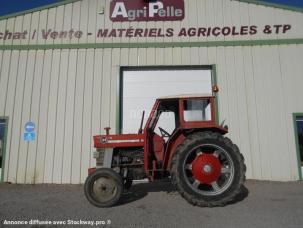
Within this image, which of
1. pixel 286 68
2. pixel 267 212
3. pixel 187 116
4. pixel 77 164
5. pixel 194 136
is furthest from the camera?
pixel 286 68

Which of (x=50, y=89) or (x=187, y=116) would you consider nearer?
(x=187, y=116)

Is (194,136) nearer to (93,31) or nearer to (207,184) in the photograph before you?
(207,184)

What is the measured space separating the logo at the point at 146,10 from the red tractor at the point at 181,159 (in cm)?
464

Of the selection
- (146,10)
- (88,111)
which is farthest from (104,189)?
(146,10)

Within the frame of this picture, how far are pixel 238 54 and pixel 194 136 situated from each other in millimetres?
5062

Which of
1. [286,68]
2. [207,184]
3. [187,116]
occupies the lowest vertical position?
[207,184]

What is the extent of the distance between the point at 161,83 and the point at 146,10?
2748mm

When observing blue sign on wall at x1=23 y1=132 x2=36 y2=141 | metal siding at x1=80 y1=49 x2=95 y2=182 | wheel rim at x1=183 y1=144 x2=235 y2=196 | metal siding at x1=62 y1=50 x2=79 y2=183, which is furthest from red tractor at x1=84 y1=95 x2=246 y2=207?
blue sign on wall at x1=23 y1=132 x2=36 y2=141

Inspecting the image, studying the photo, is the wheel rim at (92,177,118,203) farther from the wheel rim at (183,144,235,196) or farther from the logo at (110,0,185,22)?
the logo at (110,0,185,22)

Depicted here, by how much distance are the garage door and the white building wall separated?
362 mm

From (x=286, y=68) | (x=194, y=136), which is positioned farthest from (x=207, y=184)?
(x=286, y=68)

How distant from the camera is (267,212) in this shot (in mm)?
4855

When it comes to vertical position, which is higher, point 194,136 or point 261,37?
point 261,37

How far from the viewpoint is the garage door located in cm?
923
